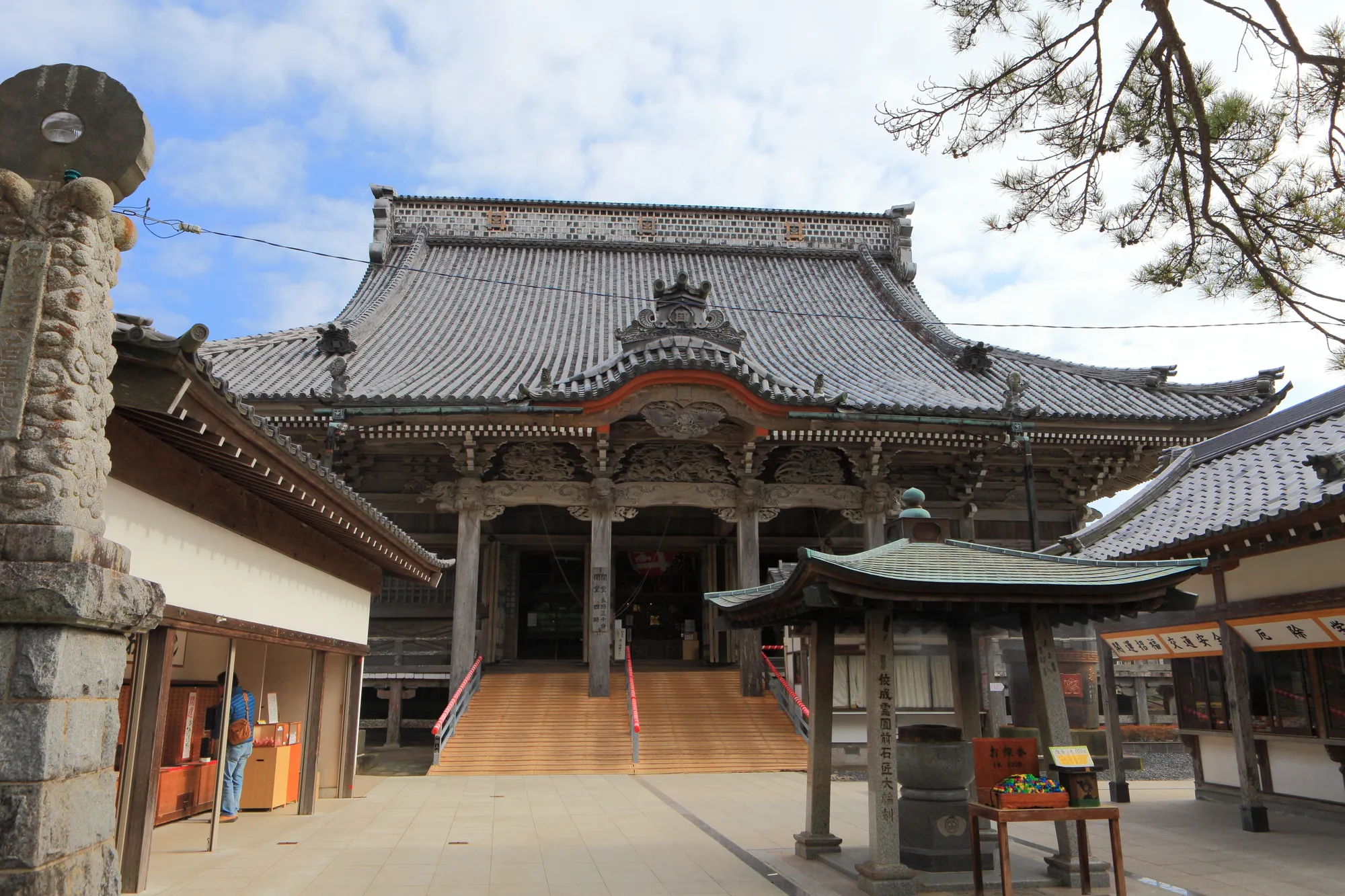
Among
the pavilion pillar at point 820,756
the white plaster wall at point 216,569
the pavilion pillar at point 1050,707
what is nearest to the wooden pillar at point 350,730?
the white plaster wall at point 216,569

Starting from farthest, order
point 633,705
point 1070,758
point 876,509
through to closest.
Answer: point 876,509 < point 633,705 < point 1070,758

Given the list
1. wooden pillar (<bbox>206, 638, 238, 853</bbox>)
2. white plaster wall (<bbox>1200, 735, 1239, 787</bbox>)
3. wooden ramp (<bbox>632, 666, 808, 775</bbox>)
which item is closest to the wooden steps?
wooden ramp (<bbox>632, 666, 808, 775</bbox>)

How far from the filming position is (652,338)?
14.4 metres

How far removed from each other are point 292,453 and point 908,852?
16.4 ft

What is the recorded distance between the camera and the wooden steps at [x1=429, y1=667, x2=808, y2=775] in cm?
1236

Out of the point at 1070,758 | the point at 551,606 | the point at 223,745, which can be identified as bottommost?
the point at 223,745

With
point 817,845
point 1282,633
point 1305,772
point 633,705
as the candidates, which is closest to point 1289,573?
point 1282,633

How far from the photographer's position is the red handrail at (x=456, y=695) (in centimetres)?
1259

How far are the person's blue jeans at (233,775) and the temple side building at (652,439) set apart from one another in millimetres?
5528

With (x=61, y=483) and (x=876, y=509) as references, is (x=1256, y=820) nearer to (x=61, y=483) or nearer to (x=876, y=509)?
(x=876, y=509)

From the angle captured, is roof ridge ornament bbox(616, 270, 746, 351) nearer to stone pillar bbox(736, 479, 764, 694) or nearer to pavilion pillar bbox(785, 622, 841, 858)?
stone pillar bbox(736, 479, 764, 694)

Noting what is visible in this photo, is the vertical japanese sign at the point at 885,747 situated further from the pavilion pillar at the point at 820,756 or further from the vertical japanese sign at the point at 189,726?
the vertical japanese sign at the point at 189,726

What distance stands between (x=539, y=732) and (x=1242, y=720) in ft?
28.8

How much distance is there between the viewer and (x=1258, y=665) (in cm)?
912
